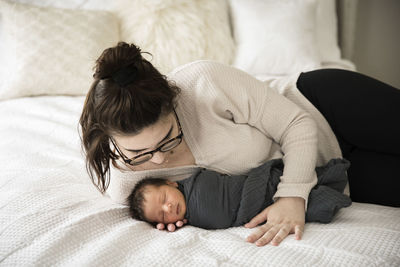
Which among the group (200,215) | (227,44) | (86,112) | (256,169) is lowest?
(200,215)

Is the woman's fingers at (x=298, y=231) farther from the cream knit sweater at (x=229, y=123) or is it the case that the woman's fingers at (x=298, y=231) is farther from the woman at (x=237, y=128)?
the cream knit sweater at (x=229, y=123)

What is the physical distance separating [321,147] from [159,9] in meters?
1.28

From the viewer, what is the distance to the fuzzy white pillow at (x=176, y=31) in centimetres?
192

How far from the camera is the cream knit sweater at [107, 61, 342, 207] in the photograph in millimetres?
1059

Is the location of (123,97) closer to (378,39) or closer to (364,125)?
(364,125)

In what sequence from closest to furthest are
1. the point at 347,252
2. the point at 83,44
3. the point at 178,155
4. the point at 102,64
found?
1. the point at 347,252
2. the point at 102,64
3. the point at 178,155
4. the point at 83,44

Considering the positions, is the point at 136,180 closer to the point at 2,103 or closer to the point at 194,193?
the point at 194,193

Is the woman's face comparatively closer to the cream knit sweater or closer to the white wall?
the cream knit sweater

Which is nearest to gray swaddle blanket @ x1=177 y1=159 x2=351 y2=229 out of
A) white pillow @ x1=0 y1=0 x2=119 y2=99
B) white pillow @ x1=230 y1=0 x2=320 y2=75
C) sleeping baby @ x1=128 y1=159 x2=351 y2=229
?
sleeping baby @ x1=128 y1=159 x2=351 y2=229

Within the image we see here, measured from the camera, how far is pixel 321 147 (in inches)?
46.3

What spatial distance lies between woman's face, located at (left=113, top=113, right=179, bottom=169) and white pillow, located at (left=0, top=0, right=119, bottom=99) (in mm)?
1089

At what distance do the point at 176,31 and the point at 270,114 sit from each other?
107 centimetres

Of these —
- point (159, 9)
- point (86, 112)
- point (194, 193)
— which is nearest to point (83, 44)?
point (159, 9)

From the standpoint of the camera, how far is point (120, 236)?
2.92ft
